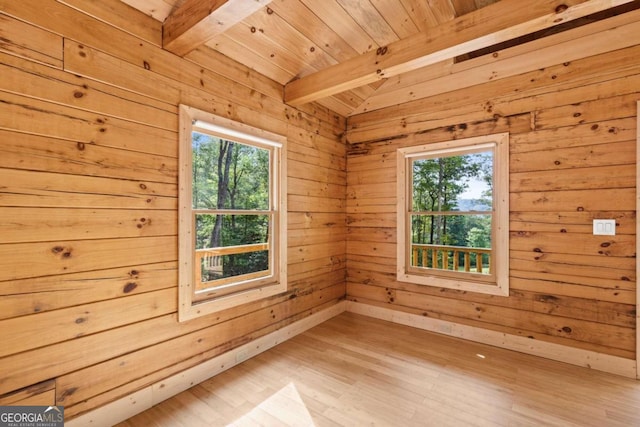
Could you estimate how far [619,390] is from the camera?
7.06 feet

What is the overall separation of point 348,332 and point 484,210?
1.93 m

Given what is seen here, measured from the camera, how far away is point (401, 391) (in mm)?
2152

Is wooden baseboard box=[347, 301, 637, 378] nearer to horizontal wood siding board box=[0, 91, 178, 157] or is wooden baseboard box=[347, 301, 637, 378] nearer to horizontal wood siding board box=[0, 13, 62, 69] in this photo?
horizontal wood siding board box=[0, 91, 178, 157]

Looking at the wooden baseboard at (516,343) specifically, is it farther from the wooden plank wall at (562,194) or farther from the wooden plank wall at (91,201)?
the wooden plank wall at (91,201)

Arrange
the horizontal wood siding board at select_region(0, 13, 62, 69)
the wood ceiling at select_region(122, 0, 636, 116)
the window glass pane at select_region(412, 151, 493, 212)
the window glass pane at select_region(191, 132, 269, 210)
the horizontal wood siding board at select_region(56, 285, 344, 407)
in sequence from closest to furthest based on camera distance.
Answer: the horizontal wood siding board at select_region(0, 13, 62, 69) → the horizontal wood siding board at select_region(56, 285, 344, 407) → the wood ceiling at select_region(122, 0, 636, 116) → the window glass pane at select_region(191, 132, 269, 210) → the window glass pane at select_region(412, 151, 493, 212)

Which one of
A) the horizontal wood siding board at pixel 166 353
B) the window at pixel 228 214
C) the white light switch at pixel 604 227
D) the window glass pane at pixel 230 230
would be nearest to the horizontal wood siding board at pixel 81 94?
the window at pixel 228 214

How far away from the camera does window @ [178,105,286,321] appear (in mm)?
2188

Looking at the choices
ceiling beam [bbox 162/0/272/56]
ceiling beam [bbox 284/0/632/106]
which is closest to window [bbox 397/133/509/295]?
ceiling beam [bbox 284/0/632/106]

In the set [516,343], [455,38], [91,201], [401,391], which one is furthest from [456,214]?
[91,201]

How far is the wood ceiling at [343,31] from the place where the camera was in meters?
1.80

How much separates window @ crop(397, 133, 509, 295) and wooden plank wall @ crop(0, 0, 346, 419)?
86.4 inches

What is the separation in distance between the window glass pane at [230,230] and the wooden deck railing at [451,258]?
5.93ft

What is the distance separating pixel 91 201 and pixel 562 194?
3.57 m

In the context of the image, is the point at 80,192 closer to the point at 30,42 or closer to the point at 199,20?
the point at 30,42
